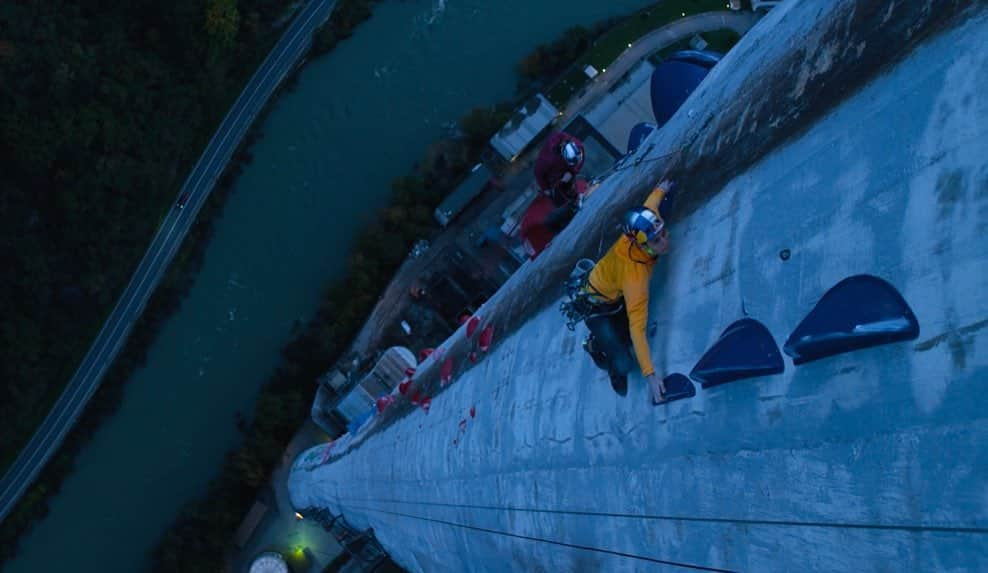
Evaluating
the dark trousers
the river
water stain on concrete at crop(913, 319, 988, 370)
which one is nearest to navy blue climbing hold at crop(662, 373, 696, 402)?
the dark trousers

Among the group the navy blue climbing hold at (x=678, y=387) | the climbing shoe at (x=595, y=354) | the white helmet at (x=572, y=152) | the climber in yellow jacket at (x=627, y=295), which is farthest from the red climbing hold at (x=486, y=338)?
the navy blue climbing hold at (x=678, y=387)

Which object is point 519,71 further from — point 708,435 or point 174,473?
point 708,435

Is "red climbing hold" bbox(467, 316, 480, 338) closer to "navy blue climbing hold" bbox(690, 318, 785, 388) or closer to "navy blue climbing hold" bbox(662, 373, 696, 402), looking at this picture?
"navy blue climbing hold" bbox(662, 373, 696, 402)

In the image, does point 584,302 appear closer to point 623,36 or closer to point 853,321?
point 853,321

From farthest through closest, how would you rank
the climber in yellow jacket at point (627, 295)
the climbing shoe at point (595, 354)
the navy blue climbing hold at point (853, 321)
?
the climbing shoe at point (595, 354), the climber in yellow jacket at point (627, 295), the navy blue climbing hold at point (853, 321)

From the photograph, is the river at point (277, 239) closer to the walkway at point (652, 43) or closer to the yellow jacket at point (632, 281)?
the walkway at point (652, 43)

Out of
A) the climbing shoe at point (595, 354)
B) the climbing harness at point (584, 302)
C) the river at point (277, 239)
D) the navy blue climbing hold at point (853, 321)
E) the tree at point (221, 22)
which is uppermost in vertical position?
the tree at point (221, 22)

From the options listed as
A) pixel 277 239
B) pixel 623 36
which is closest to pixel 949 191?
pixel 623 36
